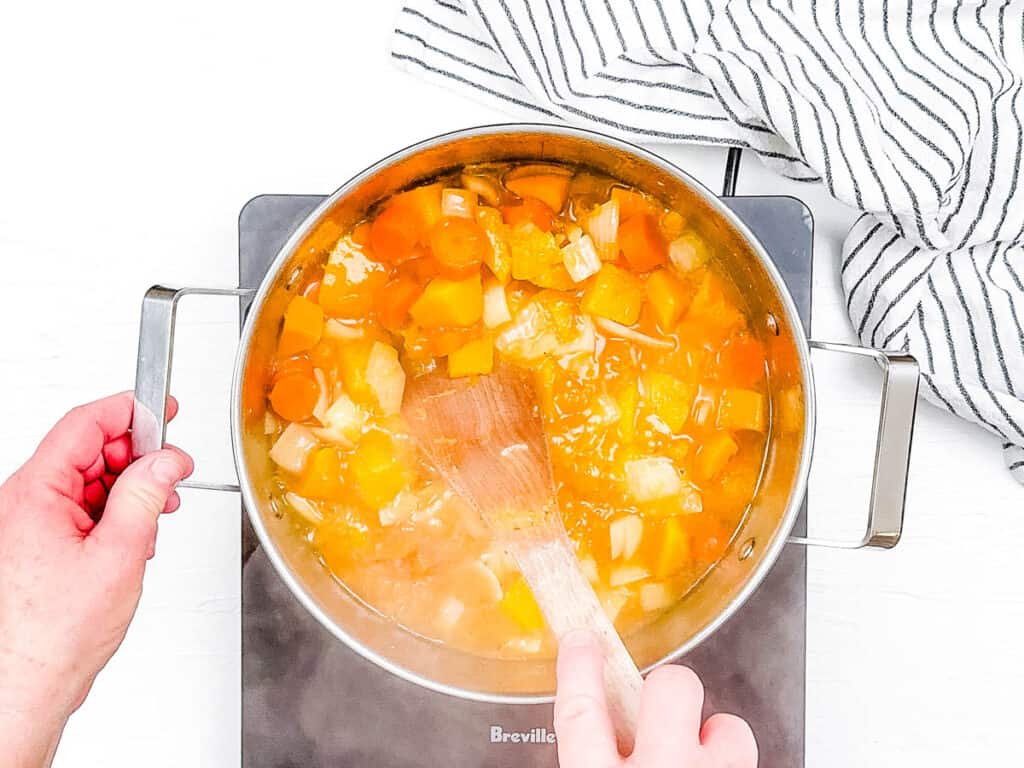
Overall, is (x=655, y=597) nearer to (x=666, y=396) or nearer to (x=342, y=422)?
(x=666, y=396)

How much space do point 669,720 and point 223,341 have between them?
67 centimetres

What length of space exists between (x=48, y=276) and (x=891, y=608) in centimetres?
106

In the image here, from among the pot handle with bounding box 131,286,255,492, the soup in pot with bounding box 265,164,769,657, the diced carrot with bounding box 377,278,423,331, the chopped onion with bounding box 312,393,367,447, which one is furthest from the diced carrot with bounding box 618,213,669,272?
the pot handle with bounding box 131,286,255,492

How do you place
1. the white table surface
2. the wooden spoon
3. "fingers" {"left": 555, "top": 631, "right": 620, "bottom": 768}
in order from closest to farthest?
"fingers" {"left": 555, "top": 631, "right": 620, "bottom": 768} < the wooden spoon < the white table surface

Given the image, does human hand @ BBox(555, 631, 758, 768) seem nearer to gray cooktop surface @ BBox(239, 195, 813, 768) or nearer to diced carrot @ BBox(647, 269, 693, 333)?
gray cooktop surface @ BBox(239, 195, 813, 768)

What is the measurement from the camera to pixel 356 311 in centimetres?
106

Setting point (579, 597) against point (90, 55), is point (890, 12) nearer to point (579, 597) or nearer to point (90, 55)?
point (579, 597)

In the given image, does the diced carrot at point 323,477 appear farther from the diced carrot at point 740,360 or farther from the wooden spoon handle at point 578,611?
the diced carrot at point 740,360

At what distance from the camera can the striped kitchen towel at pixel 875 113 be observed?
107 centimetres

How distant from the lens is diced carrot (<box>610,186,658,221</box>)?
1.04m

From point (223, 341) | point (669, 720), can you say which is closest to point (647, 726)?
point (669, 720)

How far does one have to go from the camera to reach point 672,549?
105 cm

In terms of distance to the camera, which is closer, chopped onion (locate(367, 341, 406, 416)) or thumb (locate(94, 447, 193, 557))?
thumb (locate(94, 447, 193, 557))

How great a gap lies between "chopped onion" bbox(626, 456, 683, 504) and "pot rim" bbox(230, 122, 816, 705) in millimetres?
131
